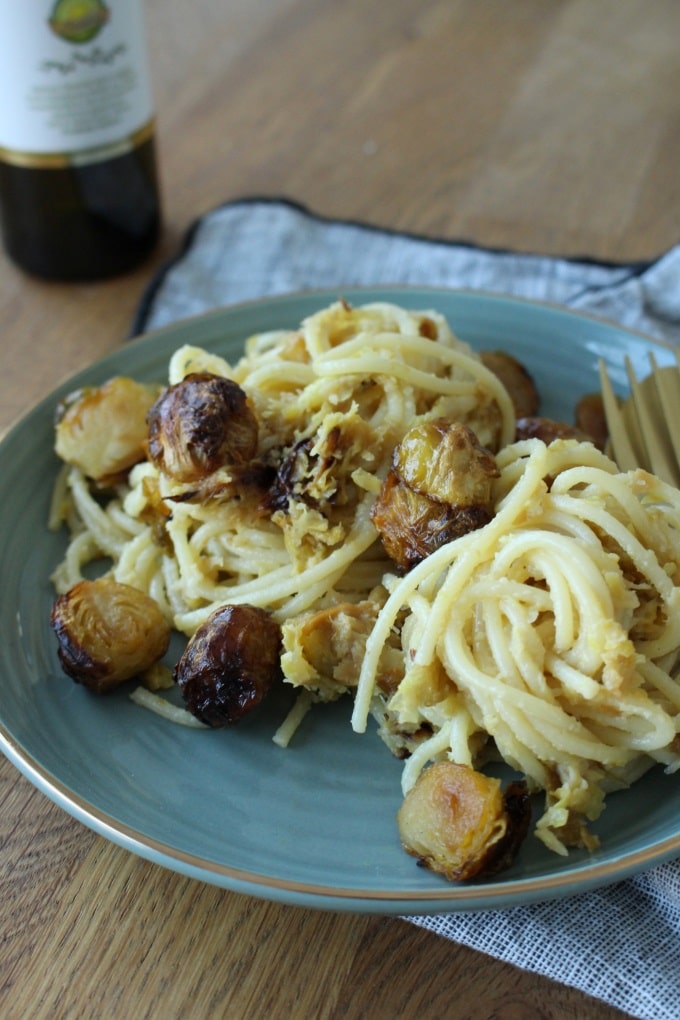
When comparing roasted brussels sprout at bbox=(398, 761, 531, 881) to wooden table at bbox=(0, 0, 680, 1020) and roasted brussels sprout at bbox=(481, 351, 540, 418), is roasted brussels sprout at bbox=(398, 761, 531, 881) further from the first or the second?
roasted brussels sprout at bbox=(481, 351, 540, 418)

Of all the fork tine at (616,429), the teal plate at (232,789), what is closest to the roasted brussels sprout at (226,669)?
the teal plate at (232,789)

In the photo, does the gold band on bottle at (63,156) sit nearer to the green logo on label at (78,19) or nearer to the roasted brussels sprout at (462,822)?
the green logo on label at (78,19)

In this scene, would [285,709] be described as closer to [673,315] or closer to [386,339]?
[386,339]

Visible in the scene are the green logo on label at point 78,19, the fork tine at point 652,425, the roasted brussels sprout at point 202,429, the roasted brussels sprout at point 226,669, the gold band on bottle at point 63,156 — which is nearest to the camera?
the roasted brussels sprout at point 226,669

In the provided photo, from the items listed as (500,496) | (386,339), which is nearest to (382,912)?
(500,496)

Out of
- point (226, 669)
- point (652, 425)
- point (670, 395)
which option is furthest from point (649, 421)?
point (226, 669)

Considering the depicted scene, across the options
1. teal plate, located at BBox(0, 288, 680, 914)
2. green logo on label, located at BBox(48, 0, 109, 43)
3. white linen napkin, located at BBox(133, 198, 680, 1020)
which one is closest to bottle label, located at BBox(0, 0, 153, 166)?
green logo on label, located at BBox(48, 0, 109, 43)

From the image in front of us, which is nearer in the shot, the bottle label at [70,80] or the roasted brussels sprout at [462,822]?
the roasted brussels sprout at [462,822]

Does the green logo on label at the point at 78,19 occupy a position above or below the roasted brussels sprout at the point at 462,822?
above
